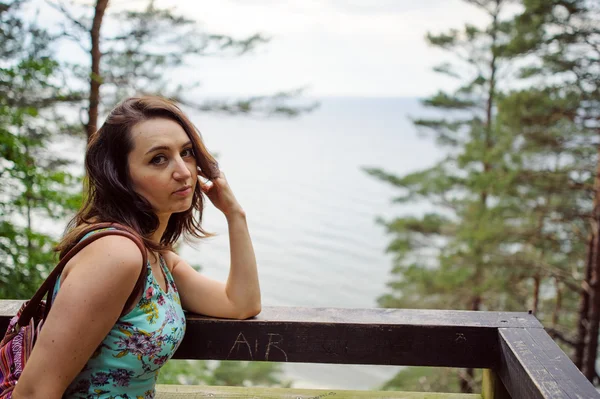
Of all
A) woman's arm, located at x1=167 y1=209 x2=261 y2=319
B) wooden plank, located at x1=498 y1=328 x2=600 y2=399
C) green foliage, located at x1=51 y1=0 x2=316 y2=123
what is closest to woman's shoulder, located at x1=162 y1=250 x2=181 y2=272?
woman's arm, located at x1=167 y1=209 x2=261 y2=319

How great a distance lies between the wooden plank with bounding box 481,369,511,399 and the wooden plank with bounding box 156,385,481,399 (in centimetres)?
9

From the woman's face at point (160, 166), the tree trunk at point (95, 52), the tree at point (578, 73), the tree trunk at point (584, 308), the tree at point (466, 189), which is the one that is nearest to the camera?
the woman's face at point (160, 166)

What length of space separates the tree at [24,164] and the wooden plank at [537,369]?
2677mm

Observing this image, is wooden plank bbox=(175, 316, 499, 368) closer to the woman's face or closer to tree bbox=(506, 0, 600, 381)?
the woman's face

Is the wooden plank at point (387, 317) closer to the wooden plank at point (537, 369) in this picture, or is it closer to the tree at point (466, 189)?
the wooden plank at point (537, 369)

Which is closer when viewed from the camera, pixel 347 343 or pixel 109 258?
pixel 109 258

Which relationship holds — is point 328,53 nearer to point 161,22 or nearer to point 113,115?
point 161,22

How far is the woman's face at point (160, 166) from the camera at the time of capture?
1477 mm

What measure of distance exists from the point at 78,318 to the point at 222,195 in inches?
26.1

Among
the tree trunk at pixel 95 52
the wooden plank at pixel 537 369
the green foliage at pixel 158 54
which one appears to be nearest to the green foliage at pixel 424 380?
the green foliage at pixel 158 54

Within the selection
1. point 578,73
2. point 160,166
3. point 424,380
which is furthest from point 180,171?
point 424,380

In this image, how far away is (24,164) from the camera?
3.39m

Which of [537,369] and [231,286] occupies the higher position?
[231,286]

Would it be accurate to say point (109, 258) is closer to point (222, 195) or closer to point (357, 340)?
point (222, 195)
